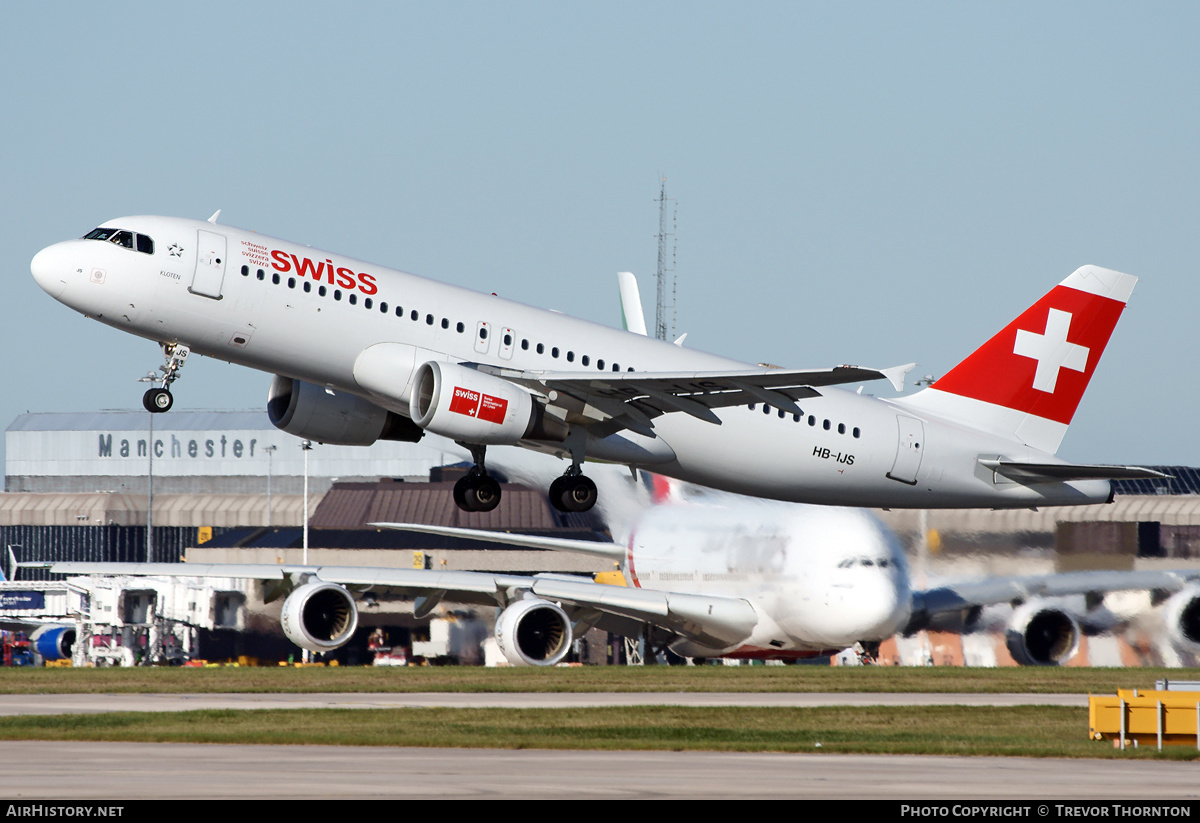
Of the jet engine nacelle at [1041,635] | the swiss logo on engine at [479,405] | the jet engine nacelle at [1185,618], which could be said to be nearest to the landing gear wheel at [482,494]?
the swiss logo on engine at [479,405]

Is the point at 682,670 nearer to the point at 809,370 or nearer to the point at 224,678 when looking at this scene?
the point at 224,678

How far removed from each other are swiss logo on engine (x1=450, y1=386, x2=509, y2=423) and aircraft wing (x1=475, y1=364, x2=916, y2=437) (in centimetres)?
75

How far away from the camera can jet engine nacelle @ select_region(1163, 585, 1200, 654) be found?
45594mm

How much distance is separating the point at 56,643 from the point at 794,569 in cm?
3402

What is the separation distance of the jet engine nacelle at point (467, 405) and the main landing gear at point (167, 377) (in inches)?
182

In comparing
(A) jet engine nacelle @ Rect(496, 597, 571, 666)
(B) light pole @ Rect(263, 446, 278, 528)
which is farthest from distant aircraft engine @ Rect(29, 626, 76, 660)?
(B) light pole @ Rect(263, 446, 278, 528)

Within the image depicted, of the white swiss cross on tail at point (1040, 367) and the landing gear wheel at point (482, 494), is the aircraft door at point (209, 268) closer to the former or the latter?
the landing gear wheel at point (482, 494)

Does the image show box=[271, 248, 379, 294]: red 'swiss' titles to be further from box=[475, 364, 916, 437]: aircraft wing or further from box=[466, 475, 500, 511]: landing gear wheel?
box=[466, 475, 500, 511]: landing gear wheel

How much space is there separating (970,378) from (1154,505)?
23.1 meters

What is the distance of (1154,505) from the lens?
58.6 meters

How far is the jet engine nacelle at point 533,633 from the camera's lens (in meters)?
49.7

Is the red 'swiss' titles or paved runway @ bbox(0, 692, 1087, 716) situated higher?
the red 'swiss' titles

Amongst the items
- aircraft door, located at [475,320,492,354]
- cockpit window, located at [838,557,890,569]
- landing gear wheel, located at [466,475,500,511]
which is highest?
aircraft door, located at [475,320,492,354]
